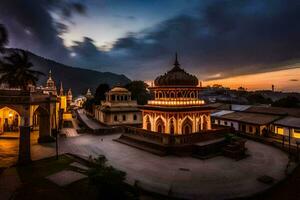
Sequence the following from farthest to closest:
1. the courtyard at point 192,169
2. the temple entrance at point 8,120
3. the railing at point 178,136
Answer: the temple entrance at point 8,120, the railing at point 178,136, the courtyard at point 192,169

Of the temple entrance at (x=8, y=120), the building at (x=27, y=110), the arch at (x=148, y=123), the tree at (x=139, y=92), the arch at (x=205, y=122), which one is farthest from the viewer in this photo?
the tree at (x=139, y=92)

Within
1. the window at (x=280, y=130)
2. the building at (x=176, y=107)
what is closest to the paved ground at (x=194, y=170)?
the building at (x=176, y=107)

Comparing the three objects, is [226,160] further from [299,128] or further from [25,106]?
[25,106]

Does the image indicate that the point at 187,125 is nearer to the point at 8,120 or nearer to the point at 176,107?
the point at 176,107

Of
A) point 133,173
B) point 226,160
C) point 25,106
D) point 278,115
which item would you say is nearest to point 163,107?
point 226,160

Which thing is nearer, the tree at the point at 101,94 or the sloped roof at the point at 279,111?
the sloped roof at the point at 279,111

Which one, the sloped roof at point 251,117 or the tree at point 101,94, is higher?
the tree at point 101,94

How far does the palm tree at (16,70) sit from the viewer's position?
29984 mm

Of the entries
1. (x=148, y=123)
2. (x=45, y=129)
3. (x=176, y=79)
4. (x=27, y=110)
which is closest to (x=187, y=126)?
(x=148, y=123)

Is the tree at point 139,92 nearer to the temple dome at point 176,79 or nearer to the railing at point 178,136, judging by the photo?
the temple dome at point 176,79

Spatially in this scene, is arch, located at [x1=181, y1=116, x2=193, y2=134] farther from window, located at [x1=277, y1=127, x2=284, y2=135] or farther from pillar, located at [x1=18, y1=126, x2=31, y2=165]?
pillar, located at [x1=18, y1=126, x2=31, y2=165]

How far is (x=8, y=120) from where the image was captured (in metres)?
34.8

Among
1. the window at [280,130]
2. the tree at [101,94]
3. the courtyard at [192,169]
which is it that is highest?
the tree at [101,94]

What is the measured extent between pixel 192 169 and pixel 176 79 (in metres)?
15.0
